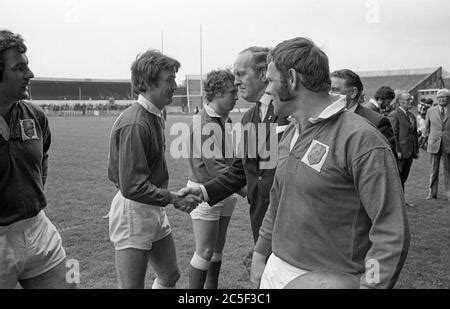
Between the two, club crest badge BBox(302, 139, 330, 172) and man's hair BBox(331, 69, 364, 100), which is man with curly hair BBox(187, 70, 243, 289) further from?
club crest badge BBox(302, 139, 330, 172)

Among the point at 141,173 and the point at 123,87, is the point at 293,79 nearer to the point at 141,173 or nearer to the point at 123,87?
the point at 141,173

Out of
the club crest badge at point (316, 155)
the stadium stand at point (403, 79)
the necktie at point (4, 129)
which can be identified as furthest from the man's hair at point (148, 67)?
the stadium stand at point (403, 79)

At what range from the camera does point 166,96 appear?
3.18 m

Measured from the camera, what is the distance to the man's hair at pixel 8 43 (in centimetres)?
254

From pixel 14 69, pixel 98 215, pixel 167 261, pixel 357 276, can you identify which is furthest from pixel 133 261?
pixel 98 215

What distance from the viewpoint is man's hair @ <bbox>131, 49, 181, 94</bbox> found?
10.1ft

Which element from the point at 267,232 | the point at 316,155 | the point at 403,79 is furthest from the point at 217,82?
the point at 403,79

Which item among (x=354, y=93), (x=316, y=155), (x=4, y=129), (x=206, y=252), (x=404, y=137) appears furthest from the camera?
(x=404, y=137)

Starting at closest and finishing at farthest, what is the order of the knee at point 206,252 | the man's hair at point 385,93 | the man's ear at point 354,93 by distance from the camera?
the knee at point 206,252
the man's ear at point 354,93
the man's hair at point 385,93

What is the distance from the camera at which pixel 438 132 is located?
875cm

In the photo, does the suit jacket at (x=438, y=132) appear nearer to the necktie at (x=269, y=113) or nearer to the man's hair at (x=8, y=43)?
the necktie at (x=269, y=113)

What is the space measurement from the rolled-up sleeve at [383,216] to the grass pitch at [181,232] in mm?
2929

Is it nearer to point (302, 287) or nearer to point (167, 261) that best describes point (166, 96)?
point (167, 261)

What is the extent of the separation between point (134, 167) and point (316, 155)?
139 centimetres
